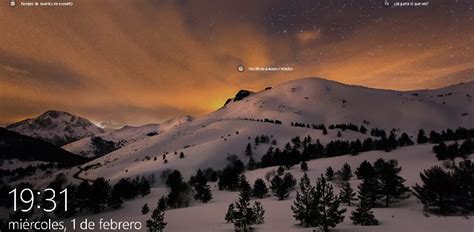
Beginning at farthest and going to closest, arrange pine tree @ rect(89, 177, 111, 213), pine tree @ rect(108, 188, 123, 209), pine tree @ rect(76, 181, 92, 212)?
pine tree @ rect(108, 188, 123, 209) < pine tree @ rect(76, 181, 92, 212) < pine tree @ rect(89, 177, 111, 213)

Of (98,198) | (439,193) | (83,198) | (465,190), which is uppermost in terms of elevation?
(465,190)

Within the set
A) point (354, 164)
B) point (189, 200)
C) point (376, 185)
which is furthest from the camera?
point (354, 164)

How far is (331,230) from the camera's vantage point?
31703mm

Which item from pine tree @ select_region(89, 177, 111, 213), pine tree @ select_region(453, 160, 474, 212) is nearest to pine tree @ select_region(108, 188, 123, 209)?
pine tree @ select_region(89, 177, 111, 213)

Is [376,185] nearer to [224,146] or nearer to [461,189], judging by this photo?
[461,189]

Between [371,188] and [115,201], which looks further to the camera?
[115,201]

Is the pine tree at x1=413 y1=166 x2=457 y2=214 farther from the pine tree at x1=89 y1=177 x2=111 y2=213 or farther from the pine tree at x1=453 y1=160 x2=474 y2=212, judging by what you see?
the pine tree at x1=89 y1=177 x2=111 y2=213

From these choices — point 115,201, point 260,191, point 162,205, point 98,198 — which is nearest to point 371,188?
A: point 260,191

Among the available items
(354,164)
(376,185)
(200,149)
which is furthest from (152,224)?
(200,149)

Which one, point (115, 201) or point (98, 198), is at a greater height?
point (98, 198)

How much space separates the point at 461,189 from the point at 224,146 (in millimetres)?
159795

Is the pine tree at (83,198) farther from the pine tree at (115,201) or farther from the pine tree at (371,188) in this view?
the pine tree at (371,188)

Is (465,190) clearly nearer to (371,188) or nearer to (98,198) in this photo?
(371,188)

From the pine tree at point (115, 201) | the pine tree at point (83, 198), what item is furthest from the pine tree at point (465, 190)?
the pine tree at point (83, 198)
